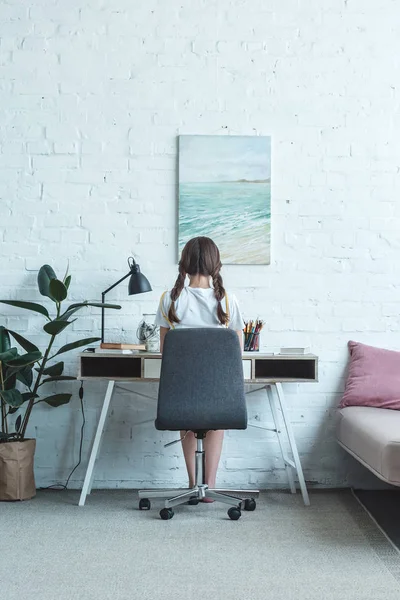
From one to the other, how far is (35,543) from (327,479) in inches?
70.8

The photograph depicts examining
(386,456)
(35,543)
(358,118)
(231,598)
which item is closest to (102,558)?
(35,543)

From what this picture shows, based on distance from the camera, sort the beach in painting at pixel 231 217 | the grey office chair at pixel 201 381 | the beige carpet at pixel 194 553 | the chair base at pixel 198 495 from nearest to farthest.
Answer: the beige carpet at pixel 194 553 < the grey office chair at pixel 201 381 < the chair base at pixel 198 495 < the beach in painting at pixel 231 217

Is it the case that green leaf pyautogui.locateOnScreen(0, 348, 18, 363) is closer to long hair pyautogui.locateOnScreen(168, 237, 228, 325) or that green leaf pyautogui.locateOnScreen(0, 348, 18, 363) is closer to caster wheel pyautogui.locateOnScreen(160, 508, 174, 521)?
long hair pyautogui.locateOnScreen(168, 237, 228, 325)

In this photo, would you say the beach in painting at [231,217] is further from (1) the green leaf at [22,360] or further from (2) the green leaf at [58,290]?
(1) the green leaf at [22,360]

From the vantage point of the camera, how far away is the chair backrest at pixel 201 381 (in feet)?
11.0

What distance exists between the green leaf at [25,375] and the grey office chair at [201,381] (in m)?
0.97

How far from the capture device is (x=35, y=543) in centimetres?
311

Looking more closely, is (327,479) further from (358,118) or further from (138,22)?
(138,22)

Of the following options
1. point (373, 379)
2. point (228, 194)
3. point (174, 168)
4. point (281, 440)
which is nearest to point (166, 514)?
point (281, 440)

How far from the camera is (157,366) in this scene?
3.79 metres

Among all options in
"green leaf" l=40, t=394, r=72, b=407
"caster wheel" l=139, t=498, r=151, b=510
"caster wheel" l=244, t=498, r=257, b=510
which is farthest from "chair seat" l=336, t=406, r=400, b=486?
"green leaf" l=40, t=394, r=72, b=407

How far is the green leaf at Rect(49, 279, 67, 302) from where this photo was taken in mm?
3879

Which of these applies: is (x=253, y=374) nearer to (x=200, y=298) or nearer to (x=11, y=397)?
(x=200, y=298)

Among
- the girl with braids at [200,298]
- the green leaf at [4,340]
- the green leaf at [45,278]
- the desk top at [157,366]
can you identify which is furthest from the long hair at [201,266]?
the green leaf at [4,340]
